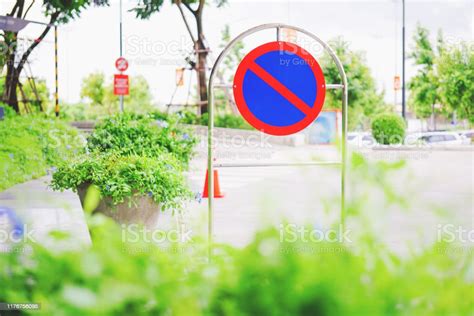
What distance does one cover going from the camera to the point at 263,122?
136 inches

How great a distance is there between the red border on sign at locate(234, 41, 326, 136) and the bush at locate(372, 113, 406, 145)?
55.0 feet

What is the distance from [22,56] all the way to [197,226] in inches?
605

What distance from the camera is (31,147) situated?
1026cm

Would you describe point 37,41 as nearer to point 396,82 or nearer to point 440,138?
point 440,138

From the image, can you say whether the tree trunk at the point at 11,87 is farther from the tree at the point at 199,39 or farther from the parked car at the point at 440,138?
the parked car at the point at 440,138

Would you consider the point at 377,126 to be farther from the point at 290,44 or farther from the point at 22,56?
the point at 290,44

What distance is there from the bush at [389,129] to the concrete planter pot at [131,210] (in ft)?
51.6

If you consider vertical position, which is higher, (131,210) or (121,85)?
(121,85)

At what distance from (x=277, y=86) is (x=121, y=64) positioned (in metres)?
16.2

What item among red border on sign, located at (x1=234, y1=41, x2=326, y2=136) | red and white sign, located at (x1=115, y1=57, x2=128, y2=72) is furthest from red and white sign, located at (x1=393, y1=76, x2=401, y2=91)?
red border on sign, located at (x1=234, y1=41, x2=326, y2=136)

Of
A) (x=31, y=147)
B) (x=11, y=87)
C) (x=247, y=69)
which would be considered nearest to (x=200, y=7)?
(x=11, y=87)

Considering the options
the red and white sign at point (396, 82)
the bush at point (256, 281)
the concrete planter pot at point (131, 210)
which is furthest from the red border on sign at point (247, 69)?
the red and white sign at point (396, 82)

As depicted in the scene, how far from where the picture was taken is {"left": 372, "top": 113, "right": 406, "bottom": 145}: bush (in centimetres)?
1983

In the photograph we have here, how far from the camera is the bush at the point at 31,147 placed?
9328mm
